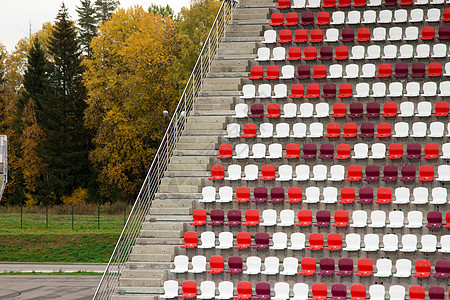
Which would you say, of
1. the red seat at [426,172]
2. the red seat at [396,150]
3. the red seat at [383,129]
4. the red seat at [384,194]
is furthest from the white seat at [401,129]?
the red seat at [384,194]

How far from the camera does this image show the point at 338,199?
15.3 meters

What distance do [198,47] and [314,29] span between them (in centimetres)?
2343

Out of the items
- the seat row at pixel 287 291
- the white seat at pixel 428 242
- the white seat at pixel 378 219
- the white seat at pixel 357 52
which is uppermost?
the white seat at pixel 357 52

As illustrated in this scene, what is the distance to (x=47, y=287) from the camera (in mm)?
21125

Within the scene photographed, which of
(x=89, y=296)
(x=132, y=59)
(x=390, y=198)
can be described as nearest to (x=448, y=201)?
(x=390, y=198)

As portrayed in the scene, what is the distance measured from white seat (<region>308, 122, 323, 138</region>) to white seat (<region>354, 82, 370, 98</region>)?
4.69 ft

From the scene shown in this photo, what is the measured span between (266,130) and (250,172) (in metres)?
1.41

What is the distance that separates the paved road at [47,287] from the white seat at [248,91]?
7288 millimetres

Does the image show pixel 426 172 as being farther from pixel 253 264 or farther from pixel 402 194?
pixel 253 264

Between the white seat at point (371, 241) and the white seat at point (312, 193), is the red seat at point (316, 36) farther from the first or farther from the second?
the white seat at point (371, 241)

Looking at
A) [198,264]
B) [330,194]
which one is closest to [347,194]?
[330,194]

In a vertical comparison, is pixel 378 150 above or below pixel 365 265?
above

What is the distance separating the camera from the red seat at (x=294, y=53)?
1861 centimetres

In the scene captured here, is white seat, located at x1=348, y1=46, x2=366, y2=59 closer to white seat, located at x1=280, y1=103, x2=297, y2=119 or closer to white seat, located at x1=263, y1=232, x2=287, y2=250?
white seat, located at x1=280, y1=103, x2=297, y2=119
